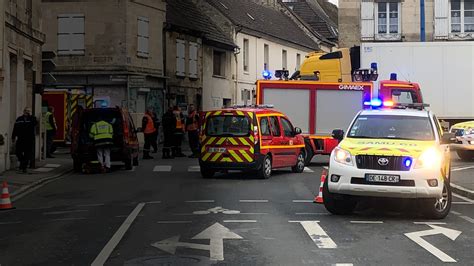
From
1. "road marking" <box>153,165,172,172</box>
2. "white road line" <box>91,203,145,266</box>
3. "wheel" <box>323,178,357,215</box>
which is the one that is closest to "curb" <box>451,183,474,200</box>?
"wheel" <box>323,178,357,215</box>

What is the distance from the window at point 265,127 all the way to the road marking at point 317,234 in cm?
704

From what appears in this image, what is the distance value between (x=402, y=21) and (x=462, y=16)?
3.42 metres

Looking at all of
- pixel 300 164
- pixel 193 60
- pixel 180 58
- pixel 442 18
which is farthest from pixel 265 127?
pixel 442 18

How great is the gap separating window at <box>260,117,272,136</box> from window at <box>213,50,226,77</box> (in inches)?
976

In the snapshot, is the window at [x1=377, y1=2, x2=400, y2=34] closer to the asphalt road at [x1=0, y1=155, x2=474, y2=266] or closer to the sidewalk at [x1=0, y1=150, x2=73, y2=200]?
the sidewalk at [x1=0, y1=150, x2=73, y2=200]

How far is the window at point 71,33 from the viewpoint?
107 feet

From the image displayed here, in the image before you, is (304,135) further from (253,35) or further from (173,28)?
(253,35)

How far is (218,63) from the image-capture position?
1688 inches

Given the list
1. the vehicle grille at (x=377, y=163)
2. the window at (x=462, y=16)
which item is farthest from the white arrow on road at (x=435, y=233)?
the window at (x=462, y=16)

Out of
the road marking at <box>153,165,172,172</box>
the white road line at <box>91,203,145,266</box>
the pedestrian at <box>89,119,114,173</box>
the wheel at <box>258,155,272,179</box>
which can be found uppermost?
the pedestrian at <box>89,119,114,173</box>

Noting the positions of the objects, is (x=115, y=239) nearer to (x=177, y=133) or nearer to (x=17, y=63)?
(x=17, y=63)

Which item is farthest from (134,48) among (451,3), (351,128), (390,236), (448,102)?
(390,236)

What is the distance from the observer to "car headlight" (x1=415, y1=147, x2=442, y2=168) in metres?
10.6

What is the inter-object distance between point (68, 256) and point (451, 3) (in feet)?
118
